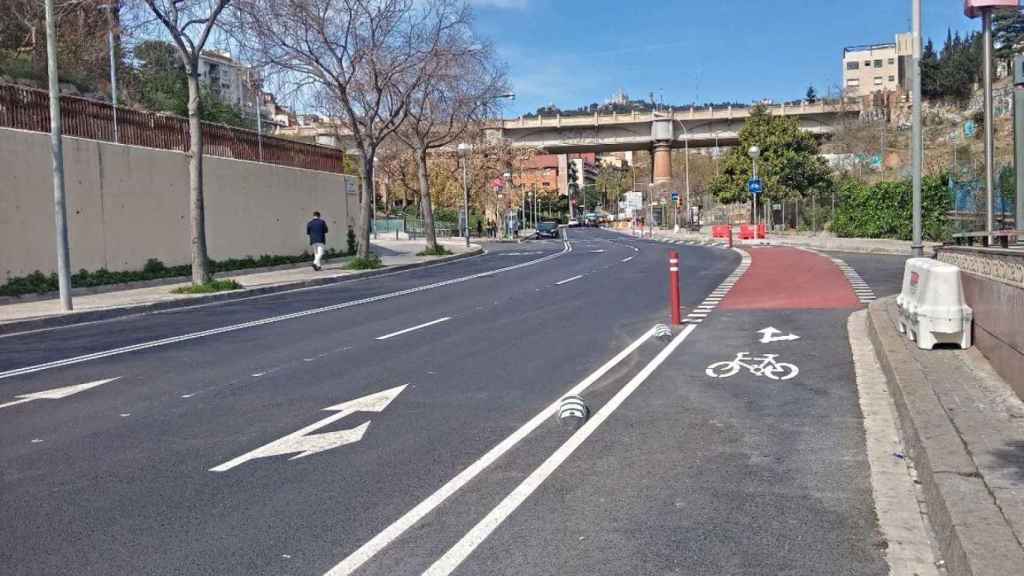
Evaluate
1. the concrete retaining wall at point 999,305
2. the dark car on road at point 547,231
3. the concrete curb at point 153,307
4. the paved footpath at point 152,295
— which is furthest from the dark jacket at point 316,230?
the dark car on road at point 547,231

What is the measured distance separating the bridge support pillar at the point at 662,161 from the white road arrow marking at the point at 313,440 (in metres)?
72.9

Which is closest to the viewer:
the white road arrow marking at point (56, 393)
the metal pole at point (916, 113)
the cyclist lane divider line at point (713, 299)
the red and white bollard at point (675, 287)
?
the white road arrow marking at point (56, 393)

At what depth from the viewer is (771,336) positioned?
42.2 ft

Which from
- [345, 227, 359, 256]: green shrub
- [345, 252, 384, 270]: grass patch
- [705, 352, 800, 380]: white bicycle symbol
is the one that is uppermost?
[345, 227, 359, 256]: green shrub

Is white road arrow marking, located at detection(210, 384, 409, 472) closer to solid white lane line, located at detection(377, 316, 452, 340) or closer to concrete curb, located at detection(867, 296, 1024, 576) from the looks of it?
concrete curb, located at detection(867, 296, 1024, 576)

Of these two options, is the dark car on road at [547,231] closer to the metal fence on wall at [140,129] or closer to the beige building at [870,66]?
the metal fence on wall at [140,129]

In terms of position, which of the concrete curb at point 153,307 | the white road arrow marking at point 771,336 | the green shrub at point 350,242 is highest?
the green shrub at point 350,242

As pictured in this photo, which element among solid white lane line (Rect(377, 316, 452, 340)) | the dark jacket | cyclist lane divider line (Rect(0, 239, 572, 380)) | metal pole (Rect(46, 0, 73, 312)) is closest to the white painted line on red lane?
cyclist lane divider line (Rect(0, 239, 572, 380))

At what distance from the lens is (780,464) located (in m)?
6.44

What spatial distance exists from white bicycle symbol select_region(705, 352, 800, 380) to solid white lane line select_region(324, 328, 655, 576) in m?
1.64

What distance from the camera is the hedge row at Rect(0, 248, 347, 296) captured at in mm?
20859

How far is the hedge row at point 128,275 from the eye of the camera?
20.9 meters

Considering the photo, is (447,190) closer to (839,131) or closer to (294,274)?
(839,131)

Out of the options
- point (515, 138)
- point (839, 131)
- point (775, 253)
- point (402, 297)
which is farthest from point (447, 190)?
point (402, 297)
